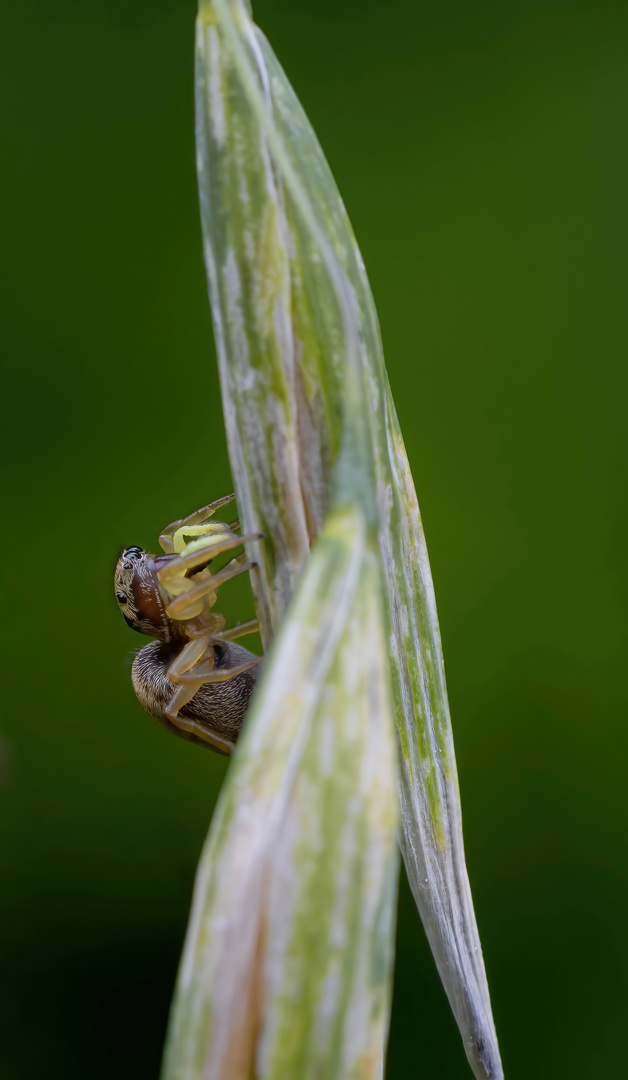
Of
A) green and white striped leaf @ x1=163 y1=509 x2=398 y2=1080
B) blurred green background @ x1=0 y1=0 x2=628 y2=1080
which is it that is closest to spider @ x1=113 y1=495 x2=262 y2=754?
blurred green background @ x1=0 y1=0 x2=628 y2=1080

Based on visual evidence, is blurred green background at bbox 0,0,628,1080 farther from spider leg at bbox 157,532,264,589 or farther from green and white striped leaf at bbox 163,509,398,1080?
green and white striped leaf at bbox 163,509,398,1080

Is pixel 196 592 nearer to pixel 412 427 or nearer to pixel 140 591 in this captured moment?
pixel 140 591

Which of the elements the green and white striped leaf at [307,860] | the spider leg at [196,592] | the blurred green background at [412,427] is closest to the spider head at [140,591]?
the spider leg at [196,592]

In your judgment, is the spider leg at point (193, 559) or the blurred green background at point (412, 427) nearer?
the spider leg at point (193, 559)

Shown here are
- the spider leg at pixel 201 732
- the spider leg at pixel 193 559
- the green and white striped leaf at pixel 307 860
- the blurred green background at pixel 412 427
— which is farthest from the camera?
the blurred green background at pixel 412 427

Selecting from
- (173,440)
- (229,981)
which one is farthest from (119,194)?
(229,981)

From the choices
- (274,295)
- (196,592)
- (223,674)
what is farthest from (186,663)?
(274,295)

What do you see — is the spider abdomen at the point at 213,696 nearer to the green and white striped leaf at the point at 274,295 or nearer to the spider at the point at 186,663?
the spider at the point at 186,663
